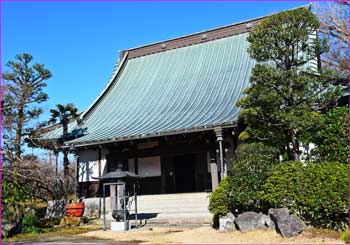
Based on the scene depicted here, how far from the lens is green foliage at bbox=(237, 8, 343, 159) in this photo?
1049cm

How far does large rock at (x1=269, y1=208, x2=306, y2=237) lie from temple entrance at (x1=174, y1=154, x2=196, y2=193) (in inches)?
367

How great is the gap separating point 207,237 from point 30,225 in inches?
246

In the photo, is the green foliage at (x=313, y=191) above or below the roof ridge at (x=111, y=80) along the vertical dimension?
below

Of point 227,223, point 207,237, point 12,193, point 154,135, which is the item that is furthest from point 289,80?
point 12,193

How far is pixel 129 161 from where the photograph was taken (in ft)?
59.4

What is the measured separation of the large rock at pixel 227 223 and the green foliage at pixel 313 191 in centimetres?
102

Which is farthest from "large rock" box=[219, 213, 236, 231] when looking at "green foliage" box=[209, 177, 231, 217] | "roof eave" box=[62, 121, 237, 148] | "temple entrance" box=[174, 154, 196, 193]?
"temple entrance" box=[174, 154, 196, 193]

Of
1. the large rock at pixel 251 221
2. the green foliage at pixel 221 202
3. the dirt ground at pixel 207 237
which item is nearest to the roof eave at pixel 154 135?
the green foliage at pixel 221 202

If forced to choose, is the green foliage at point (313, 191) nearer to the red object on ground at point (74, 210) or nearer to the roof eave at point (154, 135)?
the roof eave at point (154, 135)

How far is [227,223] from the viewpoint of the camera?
1014 centimetres

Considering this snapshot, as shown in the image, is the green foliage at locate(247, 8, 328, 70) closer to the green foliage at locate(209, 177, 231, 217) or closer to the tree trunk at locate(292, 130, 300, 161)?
the tree trunk at locate(292, 130, 300, 161)

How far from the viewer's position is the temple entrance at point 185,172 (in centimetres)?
1828

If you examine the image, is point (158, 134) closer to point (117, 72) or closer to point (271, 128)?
point (271, 128)

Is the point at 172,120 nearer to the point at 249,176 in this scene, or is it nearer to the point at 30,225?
the point at 249,176
